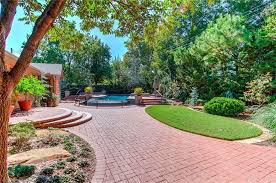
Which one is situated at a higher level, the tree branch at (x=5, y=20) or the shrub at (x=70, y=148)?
the tree branch at (x=5, y=20)

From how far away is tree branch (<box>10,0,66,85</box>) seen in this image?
10.0ft

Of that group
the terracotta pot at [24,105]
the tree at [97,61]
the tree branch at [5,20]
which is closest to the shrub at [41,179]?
the tree branch at [5,20]

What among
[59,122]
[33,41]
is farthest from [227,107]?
[33,41]

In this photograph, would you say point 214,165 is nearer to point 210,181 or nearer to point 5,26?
point 210,181

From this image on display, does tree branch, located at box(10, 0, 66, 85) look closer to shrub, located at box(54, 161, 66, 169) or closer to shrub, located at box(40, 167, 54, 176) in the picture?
shrub, located at box(40, 167, 54, 176)

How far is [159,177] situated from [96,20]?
13.0 ft

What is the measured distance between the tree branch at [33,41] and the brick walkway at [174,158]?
2.81 metres

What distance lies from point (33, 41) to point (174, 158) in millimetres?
4652

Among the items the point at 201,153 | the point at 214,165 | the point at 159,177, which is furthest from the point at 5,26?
the point at 201,153

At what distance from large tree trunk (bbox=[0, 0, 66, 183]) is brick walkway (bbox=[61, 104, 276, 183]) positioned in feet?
7.64

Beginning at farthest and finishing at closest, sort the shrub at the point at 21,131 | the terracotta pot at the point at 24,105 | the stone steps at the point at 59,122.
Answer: the terracotta pot at the point at 24,105
the stone steps at the point at 59,122
the shrub at the point at 21,131

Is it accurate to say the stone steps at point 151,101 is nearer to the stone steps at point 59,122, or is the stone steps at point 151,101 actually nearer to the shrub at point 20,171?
the stone steps at point 59,122

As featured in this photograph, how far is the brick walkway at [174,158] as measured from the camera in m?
5.09

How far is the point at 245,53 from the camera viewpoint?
1697cm
